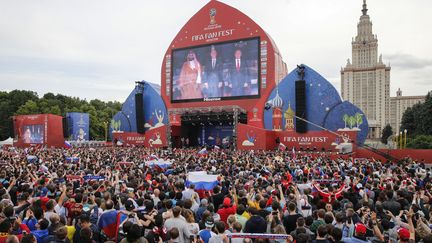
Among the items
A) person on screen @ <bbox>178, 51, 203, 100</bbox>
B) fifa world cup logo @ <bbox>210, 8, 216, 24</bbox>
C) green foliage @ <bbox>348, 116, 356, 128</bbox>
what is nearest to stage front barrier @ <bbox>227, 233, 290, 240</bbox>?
green foliage @ <bbox>348, 116, 356, 128</bbox>

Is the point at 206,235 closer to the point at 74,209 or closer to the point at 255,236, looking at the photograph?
the point at 255,236

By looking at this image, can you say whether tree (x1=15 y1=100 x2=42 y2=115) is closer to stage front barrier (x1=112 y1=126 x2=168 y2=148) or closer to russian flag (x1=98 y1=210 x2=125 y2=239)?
stage front barrier (x1=112 y1=126 x2=168 y2=148)

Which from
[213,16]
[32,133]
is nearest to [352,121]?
[213,16]

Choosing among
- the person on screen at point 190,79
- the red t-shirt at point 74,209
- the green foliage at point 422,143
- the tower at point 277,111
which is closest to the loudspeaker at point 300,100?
the tower at point 277,111

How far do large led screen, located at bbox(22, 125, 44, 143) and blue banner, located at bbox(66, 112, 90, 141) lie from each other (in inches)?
144

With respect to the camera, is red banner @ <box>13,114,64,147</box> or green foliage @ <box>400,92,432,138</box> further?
green foliage @ <box>400,92,432,138</box>

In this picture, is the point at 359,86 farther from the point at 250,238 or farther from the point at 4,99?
the point at 250,238

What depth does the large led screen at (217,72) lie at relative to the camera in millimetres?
39156

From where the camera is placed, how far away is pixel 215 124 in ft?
144

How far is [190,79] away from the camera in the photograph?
140 ft

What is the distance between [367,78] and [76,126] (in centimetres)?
11781

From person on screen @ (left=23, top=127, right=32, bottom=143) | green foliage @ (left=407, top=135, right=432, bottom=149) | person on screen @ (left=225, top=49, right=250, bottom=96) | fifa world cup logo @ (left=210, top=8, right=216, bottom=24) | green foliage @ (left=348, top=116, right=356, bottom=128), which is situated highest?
fifa world cup logo @ (left=210, top=8, right=216, bottom=24)

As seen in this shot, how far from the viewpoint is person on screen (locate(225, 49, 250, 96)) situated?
3919 cm

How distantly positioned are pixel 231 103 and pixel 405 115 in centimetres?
4439
